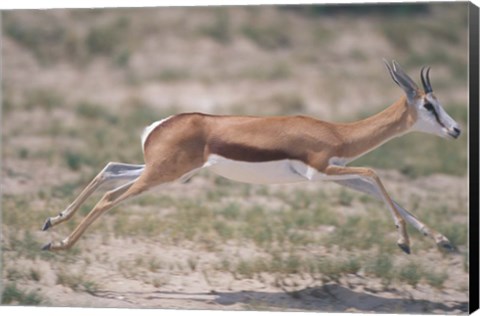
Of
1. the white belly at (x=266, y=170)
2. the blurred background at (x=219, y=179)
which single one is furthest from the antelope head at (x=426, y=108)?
the blurred background at (x=219, y=179)

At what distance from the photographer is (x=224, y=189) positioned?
492 inches

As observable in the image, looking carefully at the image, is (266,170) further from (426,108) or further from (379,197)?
(426,108)

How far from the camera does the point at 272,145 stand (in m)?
8.14

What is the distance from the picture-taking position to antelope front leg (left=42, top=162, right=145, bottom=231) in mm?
8344

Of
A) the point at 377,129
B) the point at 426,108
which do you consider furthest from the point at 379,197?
the point at 426,108

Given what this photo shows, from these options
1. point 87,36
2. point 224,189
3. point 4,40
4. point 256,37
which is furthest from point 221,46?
point 224,189

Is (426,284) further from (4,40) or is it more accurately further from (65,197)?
(4,40)

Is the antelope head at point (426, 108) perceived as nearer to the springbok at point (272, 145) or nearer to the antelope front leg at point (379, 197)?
the springbok at point (272, 145)

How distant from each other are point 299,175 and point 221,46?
1045cm

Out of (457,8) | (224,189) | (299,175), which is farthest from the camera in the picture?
(457,8)

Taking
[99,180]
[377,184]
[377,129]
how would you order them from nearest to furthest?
[377,184] < [377,129] < [99,180]

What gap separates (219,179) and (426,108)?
16.5 ft

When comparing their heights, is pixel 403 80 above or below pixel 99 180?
above

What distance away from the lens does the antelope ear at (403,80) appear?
8.06 metres
